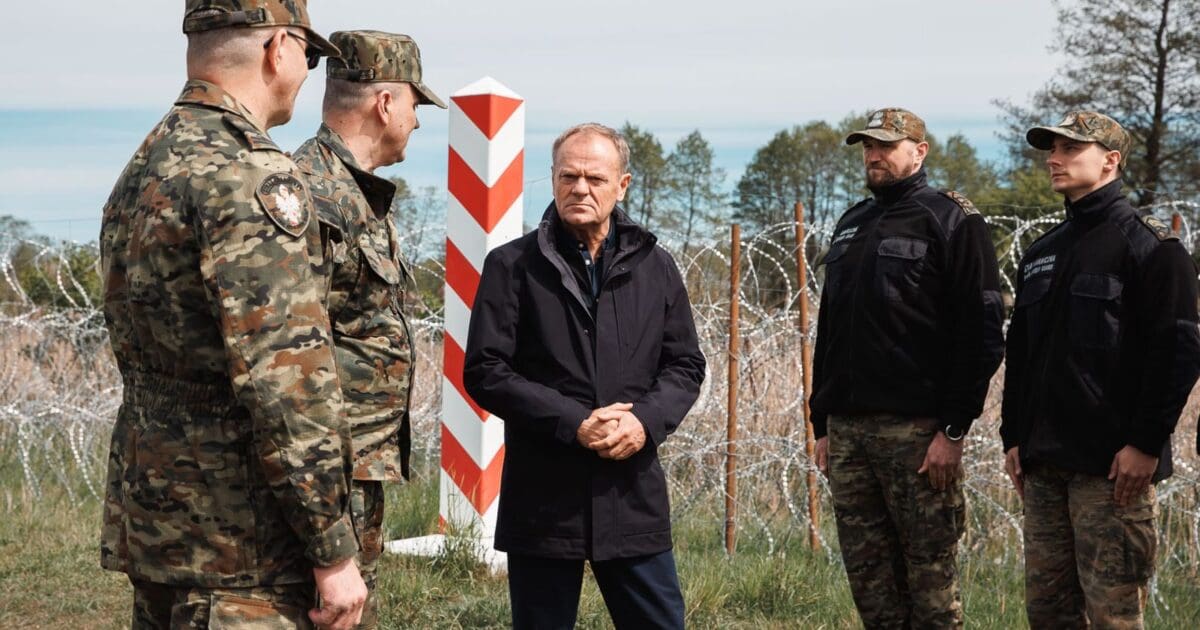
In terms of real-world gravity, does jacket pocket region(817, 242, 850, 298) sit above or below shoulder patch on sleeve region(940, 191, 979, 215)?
below

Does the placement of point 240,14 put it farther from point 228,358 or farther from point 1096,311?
point 1096,311

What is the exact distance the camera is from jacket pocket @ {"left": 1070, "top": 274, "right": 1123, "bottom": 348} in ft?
11.9

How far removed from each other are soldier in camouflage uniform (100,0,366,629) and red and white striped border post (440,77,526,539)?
2.80 meters

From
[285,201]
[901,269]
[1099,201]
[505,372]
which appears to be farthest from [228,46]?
[1099,201]

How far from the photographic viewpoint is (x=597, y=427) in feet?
Result: 10.2

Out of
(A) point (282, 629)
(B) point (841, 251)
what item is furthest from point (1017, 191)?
(A) point (282, 629)

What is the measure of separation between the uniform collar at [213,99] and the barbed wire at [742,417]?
289cm

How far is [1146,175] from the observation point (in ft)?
110

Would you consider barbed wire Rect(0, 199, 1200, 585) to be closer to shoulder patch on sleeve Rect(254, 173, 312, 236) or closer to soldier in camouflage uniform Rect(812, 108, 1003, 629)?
soldier in camouflage uniform Rect(812, 108, 1003, 629)

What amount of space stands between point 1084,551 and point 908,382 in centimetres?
71

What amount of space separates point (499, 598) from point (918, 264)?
2073 mm

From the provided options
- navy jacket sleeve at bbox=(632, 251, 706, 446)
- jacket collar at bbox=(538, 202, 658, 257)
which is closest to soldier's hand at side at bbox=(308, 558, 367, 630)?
navy jacket sleeve at bbox=(632, 251, 706, 446)

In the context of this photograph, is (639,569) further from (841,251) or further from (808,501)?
(808,501)

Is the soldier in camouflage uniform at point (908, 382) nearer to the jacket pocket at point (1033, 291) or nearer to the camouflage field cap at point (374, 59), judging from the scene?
the jacket pocket at point (1033, 291)
